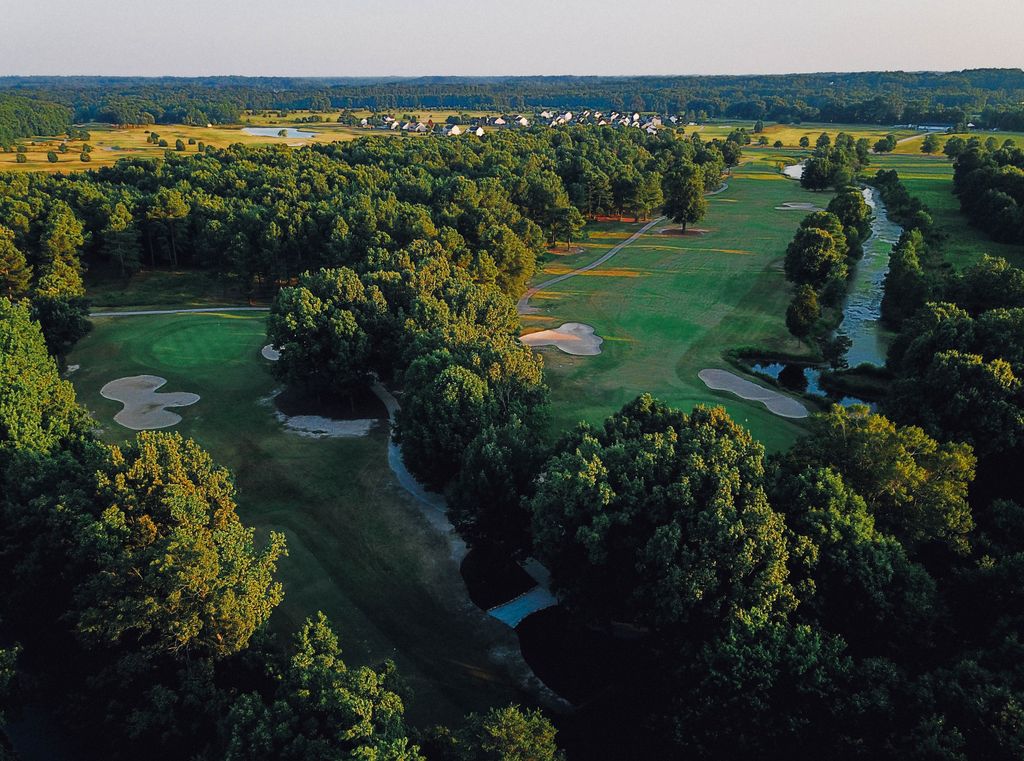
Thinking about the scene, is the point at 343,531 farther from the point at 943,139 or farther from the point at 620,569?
the point at 943,139

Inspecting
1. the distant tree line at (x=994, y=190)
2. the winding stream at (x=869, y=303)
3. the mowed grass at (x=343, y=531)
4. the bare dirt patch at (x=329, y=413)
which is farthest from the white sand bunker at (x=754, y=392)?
the distant tree line at (x=994, y=190)

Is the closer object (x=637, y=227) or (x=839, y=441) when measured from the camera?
(x=839, y=441)

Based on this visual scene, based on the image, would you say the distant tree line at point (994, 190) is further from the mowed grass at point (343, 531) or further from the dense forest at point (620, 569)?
the mowed grass at point (343, 531)

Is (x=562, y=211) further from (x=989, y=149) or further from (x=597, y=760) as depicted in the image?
(x=989, y=149)

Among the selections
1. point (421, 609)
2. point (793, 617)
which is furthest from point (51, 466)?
point (793, 617)

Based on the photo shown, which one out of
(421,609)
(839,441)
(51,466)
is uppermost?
(839,441)

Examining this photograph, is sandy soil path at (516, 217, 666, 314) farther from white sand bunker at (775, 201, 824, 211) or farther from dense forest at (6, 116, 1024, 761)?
dense forest at (6, 116, 1024, 761)
